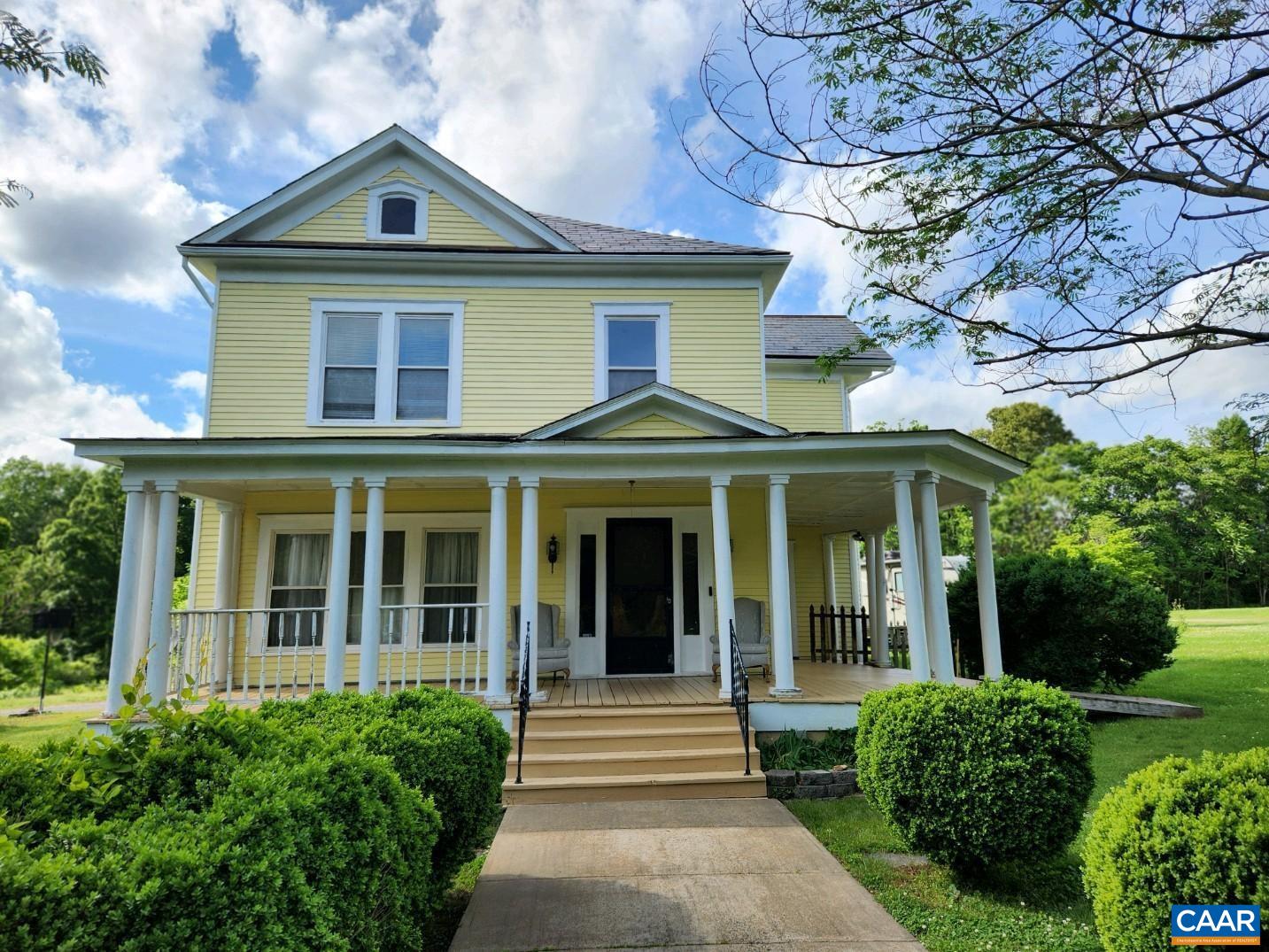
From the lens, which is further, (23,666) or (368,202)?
(23,666)

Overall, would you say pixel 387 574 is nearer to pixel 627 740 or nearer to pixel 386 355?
pixel 386 355

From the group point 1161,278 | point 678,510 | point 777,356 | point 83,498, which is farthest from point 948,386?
point 83,498

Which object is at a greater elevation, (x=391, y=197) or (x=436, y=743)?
(x=391, y=197)

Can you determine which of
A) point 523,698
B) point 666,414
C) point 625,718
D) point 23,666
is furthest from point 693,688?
point 23,666

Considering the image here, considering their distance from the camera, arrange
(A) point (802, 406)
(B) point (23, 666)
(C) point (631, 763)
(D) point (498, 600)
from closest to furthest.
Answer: (C) point (631, 763), (D) point (498, 600), (A) point (802, 406), (B) point (23, 666)

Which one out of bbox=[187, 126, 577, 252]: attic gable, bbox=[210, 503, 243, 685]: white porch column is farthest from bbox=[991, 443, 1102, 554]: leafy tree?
bbox=[210, 503, 243, 685]: white porch column

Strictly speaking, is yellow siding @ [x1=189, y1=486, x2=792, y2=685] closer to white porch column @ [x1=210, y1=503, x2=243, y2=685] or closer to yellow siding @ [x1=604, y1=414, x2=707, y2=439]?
white porch column @ [x1=210, y1=503, x2=243, y2=685]

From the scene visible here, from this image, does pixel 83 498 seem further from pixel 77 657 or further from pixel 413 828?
pixel 413 828

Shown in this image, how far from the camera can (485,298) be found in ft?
34.9

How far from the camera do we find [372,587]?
8188mm

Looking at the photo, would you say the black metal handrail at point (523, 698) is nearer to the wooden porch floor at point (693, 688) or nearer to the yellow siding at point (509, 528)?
the wooden porch floor at point (693, 688)

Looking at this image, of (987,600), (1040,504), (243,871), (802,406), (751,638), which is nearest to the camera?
(243,871)

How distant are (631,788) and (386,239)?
28.4 ft

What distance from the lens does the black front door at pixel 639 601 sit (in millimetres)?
10109
